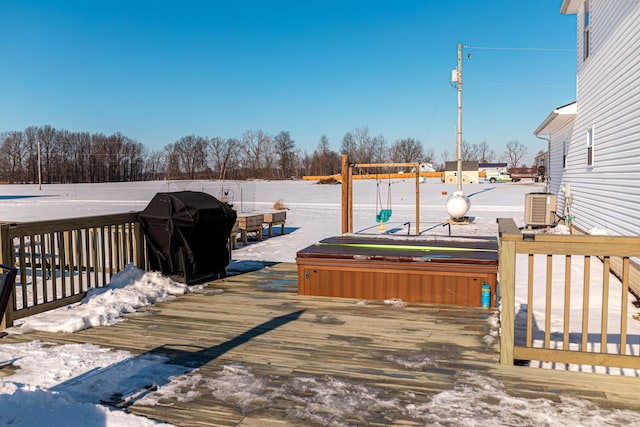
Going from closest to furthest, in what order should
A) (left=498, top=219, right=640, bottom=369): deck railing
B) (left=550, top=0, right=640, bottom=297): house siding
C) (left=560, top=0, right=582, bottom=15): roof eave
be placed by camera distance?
(left=498, top=219, right=640, bottom=369): deck railing, (left=550, top=0, right=640, bottom=297): house siding, (left=560, top=0, right=582, bottom=15): roof eave

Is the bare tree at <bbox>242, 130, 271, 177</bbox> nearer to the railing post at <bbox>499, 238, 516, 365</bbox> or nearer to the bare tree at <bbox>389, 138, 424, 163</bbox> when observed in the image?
the bare tree at <bbox>389, 138, 424, 163</bbox>

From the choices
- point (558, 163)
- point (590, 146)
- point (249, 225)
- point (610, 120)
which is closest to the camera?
point (610, 120)

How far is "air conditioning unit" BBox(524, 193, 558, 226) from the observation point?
14.2 meters

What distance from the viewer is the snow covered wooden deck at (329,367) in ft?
9.73

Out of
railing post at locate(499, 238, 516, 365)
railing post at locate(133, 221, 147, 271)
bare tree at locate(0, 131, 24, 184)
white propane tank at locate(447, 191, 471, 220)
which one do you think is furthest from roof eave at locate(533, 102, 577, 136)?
bare tree at locate(0, 131, 24, 184)

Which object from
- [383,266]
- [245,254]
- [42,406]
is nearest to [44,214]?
[245,254]

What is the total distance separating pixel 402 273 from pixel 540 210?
10.2 meters

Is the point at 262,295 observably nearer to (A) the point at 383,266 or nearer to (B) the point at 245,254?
(A) the point at 383,266

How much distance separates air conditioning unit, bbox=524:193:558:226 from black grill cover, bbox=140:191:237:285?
417 inches

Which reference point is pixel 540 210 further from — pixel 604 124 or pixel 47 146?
pixel 47 146

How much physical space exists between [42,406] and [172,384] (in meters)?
0.80

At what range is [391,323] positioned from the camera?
4.78 meters

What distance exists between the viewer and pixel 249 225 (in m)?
11.9

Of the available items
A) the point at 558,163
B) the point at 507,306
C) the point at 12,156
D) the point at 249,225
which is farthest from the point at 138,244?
the point at 12,156
